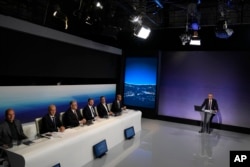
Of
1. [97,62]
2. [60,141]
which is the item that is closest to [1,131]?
[60,141]

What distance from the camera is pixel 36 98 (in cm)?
541

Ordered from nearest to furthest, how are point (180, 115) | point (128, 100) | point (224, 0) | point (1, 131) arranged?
point (1, 131), point (224, 0), point (180, 115), point (128, 100)

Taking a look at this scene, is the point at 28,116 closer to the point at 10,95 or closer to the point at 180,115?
the point at 10,95

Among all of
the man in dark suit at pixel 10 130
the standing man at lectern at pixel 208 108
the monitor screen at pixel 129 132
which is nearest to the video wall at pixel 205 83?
the standing man at lectern at pixel 208 108

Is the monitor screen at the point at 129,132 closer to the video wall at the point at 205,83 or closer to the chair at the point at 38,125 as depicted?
the chair at the point at 38,125

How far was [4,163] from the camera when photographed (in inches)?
114

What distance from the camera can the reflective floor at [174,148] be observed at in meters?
4.28

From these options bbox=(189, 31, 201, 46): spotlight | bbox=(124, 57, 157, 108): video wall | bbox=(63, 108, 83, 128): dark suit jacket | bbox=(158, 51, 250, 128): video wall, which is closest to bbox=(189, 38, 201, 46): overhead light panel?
bbox=(189, 31, 201, 46): spotlight

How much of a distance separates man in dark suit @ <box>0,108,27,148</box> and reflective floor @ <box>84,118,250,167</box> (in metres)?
1.38

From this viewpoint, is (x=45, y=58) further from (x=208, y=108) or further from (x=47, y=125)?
(x=208, y=108)

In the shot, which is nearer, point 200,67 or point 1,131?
point 1,131

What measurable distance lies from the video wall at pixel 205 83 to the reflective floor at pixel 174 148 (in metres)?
0.77

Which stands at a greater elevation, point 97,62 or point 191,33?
point 191,33

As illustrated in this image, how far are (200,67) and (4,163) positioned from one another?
676cm
